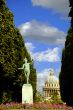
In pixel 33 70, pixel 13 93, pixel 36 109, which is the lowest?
pixel 36 109

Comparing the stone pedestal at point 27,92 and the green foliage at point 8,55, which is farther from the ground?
the green foliage at point 8,55

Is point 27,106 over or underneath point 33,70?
underneath

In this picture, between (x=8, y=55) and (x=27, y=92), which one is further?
(x=8, y=55)

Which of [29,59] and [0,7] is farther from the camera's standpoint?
[29,59]

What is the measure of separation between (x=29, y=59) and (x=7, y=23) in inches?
986

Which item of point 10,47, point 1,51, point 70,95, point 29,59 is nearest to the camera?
point 1,51

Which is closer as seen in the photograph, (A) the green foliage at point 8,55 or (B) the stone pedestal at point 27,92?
(A) the green foliage at point 8,55

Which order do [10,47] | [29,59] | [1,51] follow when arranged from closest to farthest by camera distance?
[1,51] < [10,47] < [29,59]

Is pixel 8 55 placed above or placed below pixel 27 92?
above

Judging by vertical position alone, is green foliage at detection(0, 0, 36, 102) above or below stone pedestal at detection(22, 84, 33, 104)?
above

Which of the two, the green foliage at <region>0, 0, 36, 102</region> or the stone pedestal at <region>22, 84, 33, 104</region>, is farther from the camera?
the stone pedestal at <region>22, 84, 33, 104</region>

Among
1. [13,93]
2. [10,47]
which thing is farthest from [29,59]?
[10,47]

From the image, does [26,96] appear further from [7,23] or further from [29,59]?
[29,59]

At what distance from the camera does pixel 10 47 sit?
5138 cm
